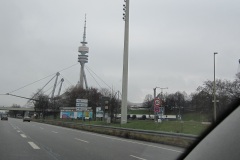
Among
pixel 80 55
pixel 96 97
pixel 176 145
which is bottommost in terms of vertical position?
pixel 176 145

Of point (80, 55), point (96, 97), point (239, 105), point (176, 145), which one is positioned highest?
point (80, 55)

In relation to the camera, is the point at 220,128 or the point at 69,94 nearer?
the point at 220,128

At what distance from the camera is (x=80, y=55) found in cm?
15162

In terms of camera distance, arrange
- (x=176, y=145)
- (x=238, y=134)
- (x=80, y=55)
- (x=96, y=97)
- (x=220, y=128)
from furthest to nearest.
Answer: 1. (x=80, y=55)
2. (x=96, y=97)
3. (x=176, y=145)
4. (x=220, y=128)
5. (x=238, y=134)

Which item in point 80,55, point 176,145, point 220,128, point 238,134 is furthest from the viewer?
point 80,55

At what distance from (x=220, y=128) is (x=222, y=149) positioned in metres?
0.22

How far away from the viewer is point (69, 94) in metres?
120

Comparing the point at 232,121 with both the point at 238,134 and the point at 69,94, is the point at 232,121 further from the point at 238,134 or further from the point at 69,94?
the point at 69,94

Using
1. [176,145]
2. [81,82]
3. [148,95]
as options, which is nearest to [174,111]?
[148,95]

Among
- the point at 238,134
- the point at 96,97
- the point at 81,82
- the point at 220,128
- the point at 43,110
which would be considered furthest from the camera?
the point at 81,82

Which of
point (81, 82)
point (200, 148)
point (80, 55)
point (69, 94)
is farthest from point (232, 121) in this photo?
point (80, 55)

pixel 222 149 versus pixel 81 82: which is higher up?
pixel 81 82

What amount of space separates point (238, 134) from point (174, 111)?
123 m

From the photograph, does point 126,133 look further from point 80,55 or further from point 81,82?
→ point 80,55
